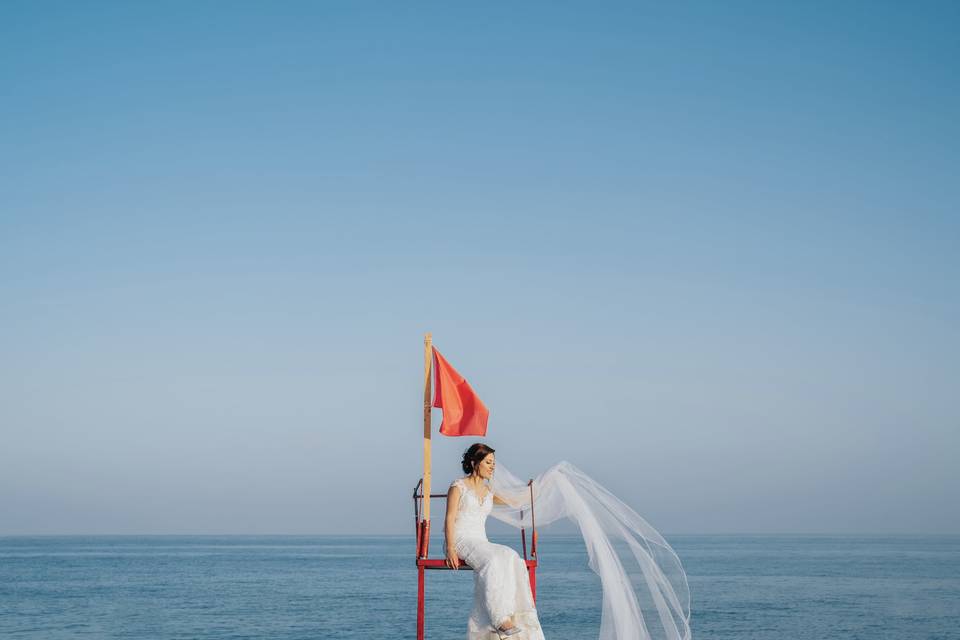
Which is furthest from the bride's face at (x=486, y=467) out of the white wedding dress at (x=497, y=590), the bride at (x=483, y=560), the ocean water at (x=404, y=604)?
the ocean water at (x=404, y=604)

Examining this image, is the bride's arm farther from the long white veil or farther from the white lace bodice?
the long white veil

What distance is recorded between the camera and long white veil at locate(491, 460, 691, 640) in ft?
31.0

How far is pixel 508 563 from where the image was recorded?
8891 millimetres

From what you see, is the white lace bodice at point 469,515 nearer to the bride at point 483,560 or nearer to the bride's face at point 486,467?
the bride at point 483,560

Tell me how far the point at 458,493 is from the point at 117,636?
28451mm

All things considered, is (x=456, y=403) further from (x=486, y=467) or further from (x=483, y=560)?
(x=483, y=560)

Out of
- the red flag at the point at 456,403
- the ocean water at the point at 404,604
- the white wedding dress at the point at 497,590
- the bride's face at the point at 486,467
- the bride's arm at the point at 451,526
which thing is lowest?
the ocean water at the point at 404,604

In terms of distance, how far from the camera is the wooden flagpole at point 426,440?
923cm

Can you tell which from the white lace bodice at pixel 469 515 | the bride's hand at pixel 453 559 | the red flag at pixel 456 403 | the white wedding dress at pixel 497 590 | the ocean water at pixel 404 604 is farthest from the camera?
the ocean water at pixel 404 604

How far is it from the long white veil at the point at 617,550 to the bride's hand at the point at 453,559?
2.56 feet

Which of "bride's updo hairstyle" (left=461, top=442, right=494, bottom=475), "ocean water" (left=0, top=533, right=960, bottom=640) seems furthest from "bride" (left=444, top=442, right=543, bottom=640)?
"ocean water" (left=0, top=533, right=960, bottom=640)

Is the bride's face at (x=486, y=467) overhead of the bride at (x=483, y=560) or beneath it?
overhead

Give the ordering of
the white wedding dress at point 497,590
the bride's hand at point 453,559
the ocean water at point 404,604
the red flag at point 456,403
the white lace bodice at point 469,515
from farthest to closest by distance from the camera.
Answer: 1. the ocean water at point 404,604
2. the red flag at point 456,403
3. the white lace bodice at point 469,515
4. the bride's hand at point 453,559
5. the white wedding dress at point 497,590

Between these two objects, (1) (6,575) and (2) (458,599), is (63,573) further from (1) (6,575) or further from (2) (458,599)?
(2) (458,599)
